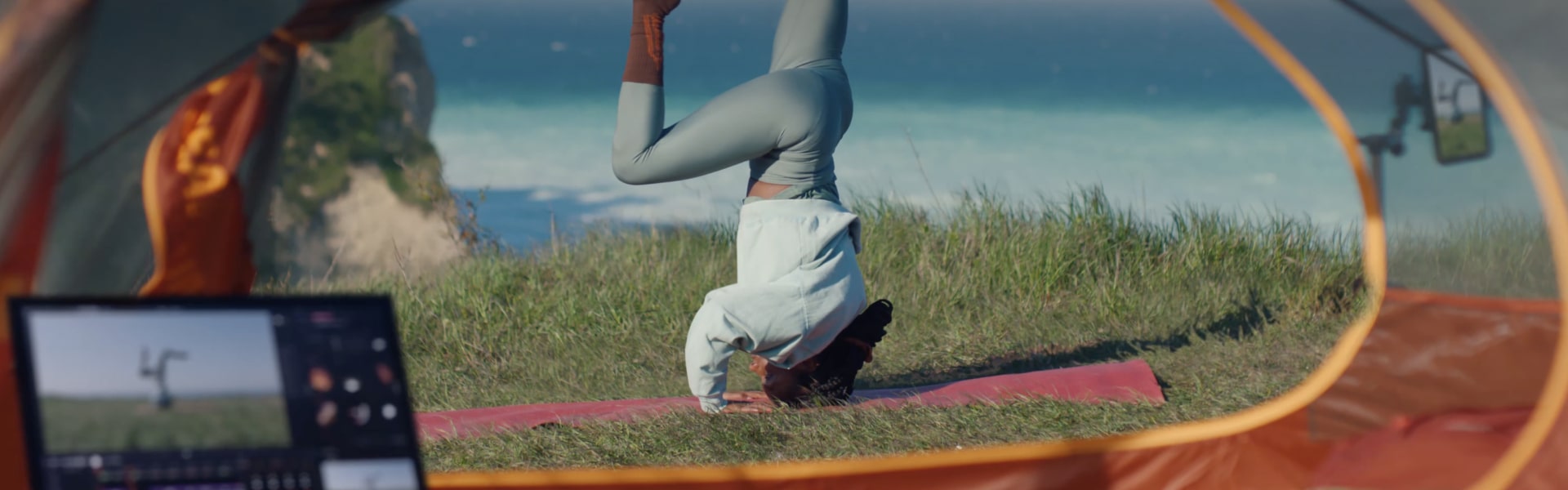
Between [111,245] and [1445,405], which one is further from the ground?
[111,245]

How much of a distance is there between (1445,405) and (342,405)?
1.94 metres

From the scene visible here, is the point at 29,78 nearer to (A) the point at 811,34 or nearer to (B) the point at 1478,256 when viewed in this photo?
(A) the point at 811,34

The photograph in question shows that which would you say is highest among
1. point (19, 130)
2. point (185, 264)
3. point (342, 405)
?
point (19, 130)

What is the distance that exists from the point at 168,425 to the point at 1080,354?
10.5 feet

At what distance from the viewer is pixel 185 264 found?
2.13m

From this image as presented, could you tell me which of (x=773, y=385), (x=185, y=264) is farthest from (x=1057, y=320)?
(x=185, y=264)

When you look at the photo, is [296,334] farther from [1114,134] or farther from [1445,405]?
[1114,134]

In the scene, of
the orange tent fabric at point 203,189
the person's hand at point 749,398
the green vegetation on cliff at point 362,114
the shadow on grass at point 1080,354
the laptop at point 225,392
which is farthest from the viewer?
the green vegetation on cliff at point 362,114

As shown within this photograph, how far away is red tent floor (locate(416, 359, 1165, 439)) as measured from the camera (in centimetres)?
332

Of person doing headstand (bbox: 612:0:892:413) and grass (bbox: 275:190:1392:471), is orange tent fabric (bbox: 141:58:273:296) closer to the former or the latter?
person doing headstand (bbox: 612:0:892:413)

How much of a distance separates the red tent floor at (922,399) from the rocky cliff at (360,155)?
552 cm

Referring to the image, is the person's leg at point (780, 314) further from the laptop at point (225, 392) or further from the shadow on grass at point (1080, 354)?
the laptop at point (225, 392)

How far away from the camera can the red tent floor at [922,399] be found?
131 inches

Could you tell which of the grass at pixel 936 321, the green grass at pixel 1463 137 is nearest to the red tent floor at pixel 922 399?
the grass at pixel 936 321
